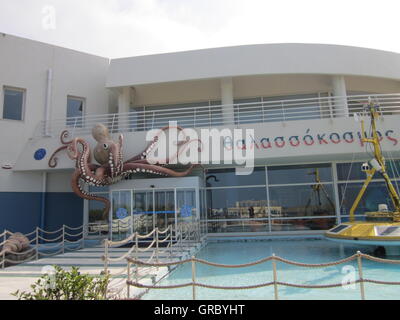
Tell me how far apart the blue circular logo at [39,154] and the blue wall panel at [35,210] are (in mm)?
1829

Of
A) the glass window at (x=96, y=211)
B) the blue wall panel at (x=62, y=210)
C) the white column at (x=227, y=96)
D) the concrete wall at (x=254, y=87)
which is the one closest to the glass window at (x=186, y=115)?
the concrete wall at (x=254, y=87)

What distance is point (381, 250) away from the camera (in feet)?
33.2

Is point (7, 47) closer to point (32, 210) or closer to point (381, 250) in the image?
point (32, 210)

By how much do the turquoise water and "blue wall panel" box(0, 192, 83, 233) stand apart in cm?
720

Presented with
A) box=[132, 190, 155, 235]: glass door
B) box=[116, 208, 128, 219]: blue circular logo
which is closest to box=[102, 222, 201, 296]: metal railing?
box=[132, 190, 155, 235]: glass door

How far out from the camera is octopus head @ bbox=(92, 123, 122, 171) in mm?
12289

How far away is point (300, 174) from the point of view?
1494cm

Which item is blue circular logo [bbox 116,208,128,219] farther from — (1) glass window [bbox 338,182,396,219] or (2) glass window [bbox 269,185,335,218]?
(1) glass window [bbox 338,182,396,219]

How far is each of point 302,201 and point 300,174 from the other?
3.99 feet

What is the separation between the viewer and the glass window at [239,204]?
15.0 m

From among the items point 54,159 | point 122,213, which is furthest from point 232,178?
point 54,159

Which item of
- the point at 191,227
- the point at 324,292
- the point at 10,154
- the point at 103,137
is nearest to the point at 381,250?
the point at 324,292

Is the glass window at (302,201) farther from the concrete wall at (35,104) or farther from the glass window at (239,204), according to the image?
the concrete wall at (35,104)
